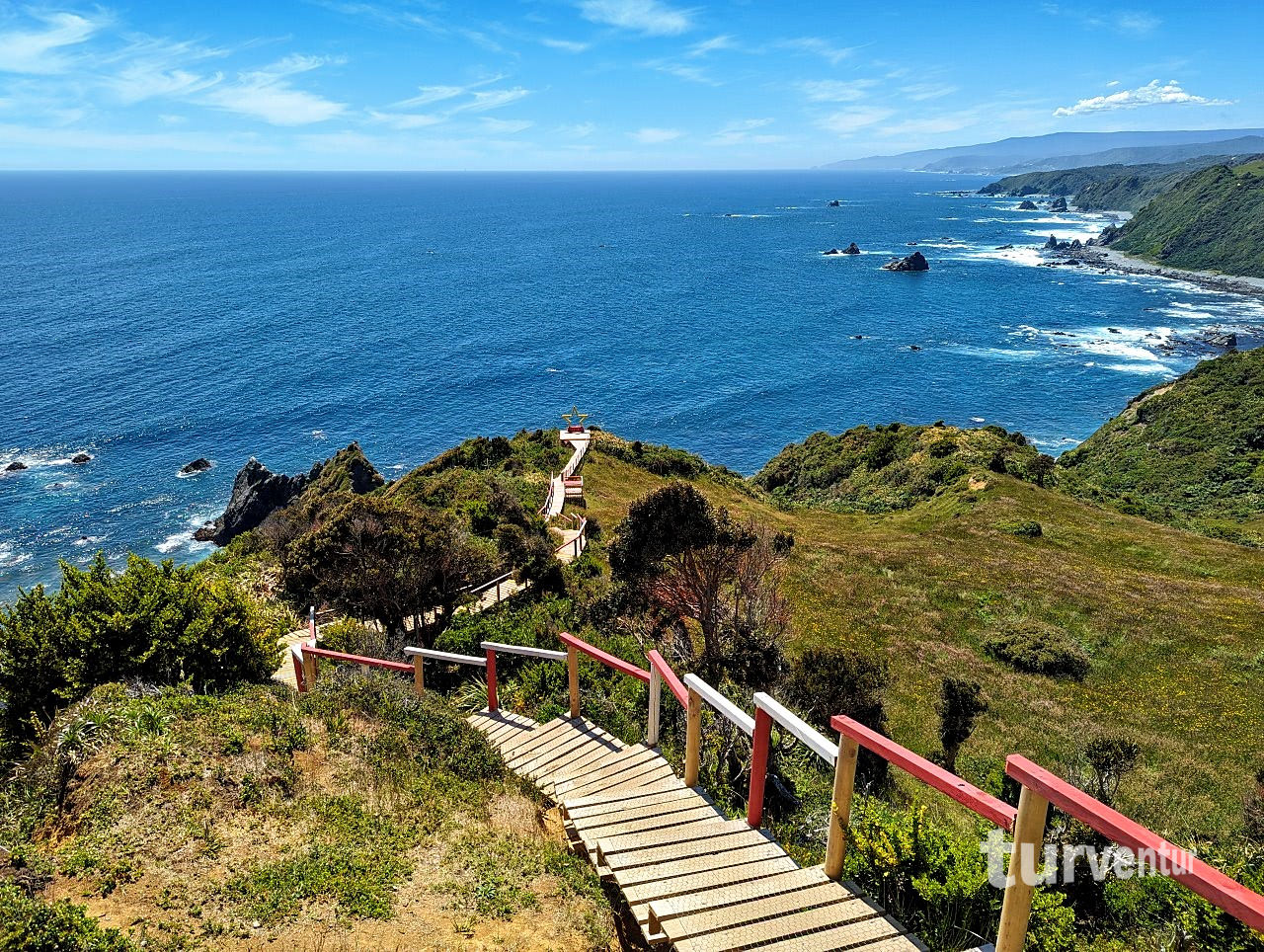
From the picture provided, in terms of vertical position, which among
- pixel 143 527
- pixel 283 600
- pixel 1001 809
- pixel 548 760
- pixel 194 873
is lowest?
pixel 143 527

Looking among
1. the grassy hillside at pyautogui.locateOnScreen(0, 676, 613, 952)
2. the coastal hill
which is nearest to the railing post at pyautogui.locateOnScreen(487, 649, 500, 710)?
the coastal hill

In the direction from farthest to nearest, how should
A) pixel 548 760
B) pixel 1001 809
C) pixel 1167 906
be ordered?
pixel 548 760 < pixel 1167 906 < pixel 1001 809

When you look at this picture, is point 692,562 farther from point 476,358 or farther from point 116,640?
point 476,358

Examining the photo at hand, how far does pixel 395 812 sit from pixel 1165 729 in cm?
1815

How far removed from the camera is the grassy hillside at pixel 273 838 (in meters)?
5.86

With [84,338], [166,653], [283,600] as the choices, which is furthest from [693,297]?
[166,653]

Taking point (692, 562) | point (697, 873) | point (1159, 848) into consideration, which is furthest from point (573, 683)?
point (692, 562)

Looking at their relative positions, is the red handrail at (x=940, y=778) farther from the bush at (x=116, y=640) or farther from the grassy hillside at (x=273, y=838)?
the bush at (x=116, y=640)

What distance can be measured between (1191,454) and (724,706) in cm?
6047

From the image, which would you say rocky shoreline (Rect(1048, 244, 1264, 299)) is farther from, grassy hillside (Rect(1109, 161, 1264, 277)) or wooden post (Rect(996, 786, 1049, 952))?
wooden post (Rect(996, 786, 1049, 952))

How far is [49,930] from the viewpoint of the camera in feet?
16.7

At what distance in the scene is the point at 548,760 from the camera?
9141 mm

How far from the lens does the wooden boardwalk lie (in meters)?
4.68

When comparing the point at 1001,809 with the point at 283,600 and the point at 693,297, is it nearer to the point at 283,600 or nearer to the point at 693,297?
the point at 283,600
